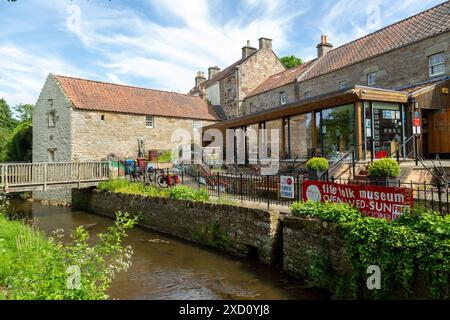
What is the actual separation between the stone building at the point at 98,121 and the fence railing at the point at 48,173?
5.13 meters

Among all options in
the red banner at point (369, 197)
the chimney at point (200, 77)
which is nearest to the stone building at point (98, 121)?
the chimney at point (200, 77)

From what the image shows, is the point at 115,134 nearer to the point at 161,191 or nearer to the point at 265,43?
the point at 161,191

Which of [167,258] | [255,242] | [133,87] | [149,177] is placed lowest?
[167,258]

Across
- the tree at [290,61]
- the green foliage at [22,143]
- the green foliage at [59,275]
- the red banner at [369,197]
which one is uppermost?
the tree at [290,61]

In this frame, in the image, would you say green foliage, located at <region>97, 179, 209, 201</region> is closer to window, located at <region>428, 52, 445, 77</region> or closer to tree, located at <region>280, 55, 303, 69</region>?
window, located at <region>428, 52, 445, 77</region>

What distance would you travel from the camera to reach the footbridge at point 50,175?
49.0 ft

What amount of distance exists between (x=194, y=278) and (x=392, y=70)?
52.3ft

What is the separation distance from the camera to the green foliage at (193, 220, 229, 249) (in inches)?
405

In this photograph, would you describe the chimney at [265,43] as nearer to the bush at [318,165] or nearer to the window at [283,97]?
the window at [283,97]

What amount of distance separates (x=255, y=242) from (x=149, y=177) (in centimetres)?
943

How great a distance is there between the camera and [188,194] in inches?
496
